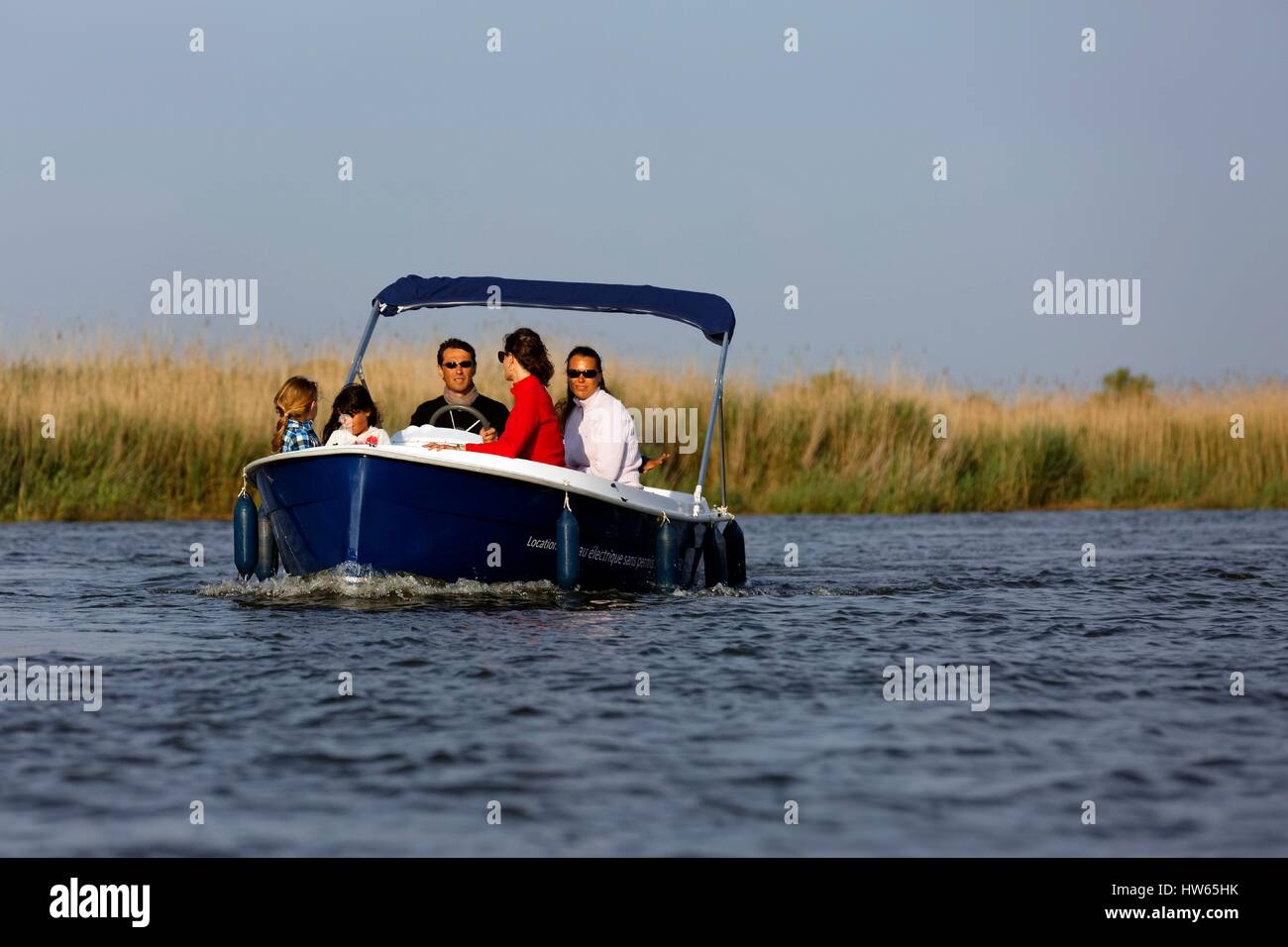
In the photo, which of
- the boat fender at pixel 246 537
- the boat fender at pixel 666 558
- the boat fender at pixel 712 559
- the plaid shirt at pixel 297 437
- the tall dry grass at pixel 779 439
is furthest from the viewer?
the tall dry grass at pixel 779 439

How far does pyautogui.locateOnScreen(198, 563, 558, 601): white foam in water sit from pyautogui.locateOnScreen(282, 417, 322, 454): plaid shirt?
108cm

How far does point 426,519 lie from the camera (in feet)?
35.5

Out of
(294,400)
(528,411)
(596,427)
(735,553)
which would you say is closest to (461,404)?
(596,427)

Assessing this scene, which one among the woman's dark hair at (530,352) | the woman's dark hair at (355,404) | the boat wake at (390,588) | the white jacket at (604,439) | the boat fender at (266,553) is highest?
the woman's dark hair at (530,352)

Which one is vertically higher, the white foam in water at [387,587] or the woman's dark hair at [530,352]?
the woman's dark hair at [530,352]

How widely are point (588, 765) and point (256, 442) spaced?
15.6 meters

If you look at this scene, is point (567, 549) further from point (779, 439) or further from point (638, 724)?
point (779, 439)

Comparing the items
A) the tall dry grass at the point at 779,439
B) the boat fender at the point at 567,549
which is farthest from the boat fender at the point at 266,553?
the tall dry grass at the point at 779,439

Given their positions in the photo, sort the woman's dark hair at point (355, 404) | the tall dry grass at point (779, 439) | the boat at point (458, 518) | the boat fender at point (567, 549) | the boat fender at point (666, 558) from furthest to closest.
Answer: the tall dry grass at point (779, 439), the boat fender at point (666, 558), the woman's dark hair at point (355, 404), the boat fender at point (567, 549), the boat at point (458, 518)

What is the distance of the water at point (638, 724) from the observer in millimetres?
5250

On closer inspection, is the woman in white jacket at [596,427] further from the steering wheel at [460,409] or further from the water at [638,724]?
the water at [638,724]
